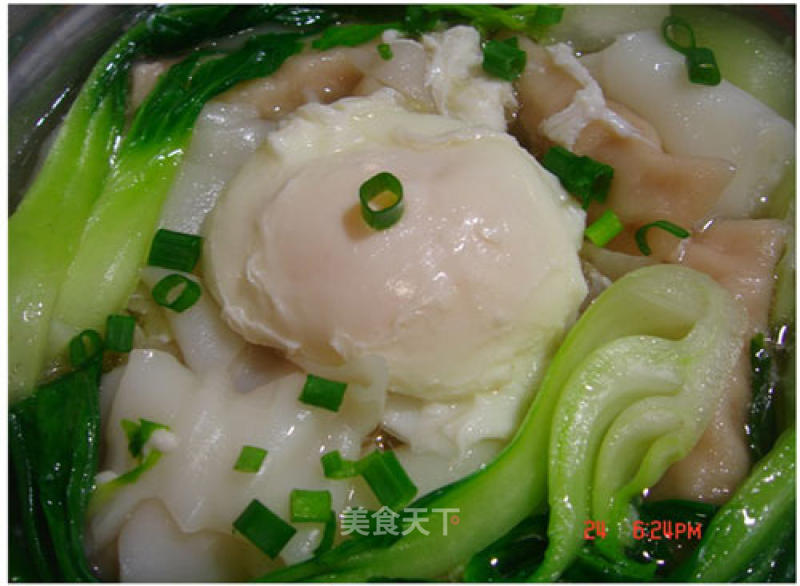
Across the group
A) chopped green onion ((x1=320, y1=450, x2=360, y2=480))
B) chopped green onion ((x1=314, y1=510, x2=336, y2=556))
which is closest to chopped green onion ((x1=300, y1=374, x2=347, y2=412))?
chopped green onion ((x1=320, y1=450, x2=360, y2=480))

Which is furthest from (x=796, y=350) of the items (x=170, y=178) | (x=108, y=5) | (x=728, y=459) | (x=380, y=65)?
(x=108, y=5)

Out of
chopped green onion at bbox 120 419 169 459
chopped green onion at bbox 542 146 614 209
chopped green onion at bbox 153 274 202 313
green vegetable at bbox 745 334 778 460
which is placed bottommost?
green vegetable at bbox 745 334 778 460

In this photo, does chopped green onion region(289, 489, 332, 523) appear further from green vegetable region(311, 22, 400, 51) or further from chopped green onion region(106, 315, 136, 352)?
green vegetable region(311, 22, 400, 51)

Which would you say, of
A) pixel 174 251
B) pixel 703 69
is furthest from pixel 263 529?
pixel 703 69

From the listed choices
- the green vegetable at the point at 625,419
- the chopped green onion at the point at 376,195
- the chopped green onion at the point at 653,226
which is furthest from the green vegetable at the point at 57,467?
the chopped green onion at the point at 653,226
